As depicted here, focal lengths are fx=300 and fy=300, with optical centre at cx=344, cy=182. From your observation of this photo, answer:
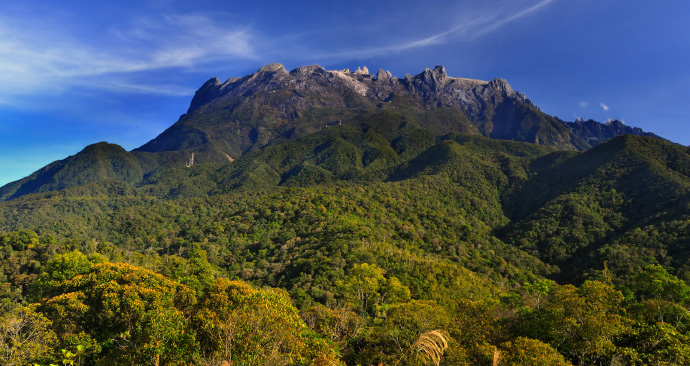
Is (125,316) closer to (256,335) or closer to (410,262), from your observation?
(256,335)

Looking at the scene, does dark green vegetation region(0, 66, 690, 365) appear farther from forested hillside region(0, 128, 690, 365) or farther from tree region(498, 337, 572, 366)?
forested hillside region(0, 128, 690, 365)

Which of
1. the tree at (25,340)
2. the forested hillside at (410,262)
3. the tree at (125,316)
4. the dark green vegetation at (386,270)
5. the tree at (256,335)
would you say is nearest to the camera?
the tree at (256,335)

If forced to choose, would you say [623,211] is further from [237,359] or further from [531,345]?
[237,359]

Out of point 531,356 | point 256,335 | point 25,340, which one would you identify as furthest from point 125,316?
point 531,356

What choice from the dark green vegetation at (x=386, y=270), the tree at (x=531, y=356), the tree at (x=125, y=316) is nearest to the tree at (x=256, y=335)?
the dark green vegetation at (x=386, y=270)

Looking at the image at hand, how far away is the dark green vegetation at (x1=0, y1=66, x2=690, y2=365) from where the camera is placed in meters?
18.1

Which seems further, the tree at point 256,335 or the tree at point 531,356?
the tree at point 531,356

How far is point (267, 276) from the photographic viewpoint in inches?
2758

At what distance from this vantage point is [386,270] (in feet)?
221

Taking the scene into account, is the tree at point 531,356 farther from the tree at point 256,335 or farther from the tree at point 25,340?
the tree at point 25,340

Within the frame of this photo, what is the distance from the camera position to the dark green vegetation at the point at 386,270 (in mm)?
18141

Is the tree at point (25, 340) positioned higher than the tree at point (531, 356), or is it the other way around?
the tree at point (25, 340)

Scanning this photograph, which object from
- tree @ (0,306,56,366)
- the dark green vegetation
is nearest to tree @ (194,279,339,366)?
the dark green vegetation

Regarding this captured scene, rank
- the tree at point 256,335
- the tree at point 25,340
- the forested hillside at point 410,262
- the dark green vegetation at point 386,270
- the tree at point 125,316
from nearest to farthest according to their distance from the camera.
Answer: the tree at point 256,335 → the tree at point 25,340 → the tree at point 125,316 → the dark green vegetation at point 386,270 → the forested hillside at point 410,262
